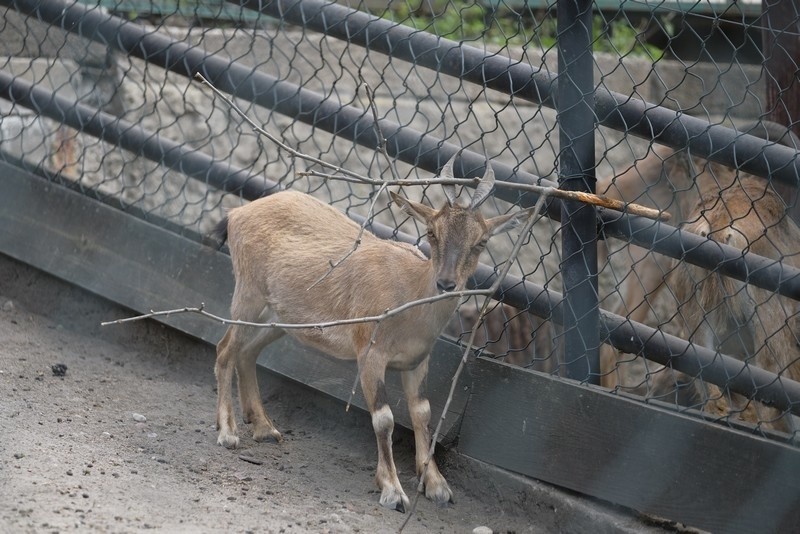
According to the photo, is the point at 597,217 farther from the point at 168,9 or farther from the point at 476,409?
the point at 168,9

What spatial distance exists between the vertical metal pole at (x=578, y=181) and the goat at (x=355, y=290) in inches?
11.8

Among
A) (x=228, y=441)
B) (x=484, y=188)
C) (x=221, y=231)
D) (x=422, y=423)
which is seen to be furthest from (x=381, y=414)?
(x=221, y=231)

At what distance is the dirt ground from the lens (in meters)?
3.63

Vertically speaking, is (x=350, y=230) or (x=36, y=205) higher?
(x=350, y=230)

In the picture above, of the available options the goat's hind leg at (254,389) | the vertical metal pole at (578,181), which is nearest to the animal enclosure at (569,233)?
the vertical metal pole at (578,181)

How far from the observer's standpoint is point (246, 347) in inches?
191

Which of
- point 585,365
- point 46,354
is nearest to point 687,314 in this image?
point 585,365

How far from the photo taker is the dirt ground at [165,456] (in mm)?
3631

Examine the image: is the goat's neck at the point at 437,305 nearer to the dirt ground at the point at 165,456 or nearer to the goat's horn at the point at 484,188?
the goat's horn at the point at 484,188

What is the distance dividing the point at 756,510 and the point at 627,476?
0.52m

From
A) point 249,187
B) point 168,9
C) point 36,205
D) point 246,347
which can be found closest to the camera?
point 246,347

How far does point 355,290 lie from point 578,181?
1.08m

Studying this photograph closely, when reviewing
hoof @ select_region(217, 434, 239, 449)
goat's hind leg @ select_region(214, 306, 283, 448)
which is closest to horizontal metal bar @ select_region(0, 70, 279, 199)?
goat's hind leg @ select_region(214, 306, 283, 448)

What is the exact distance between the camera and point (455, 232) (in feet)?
12.8
